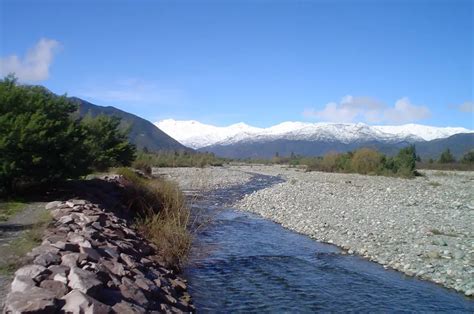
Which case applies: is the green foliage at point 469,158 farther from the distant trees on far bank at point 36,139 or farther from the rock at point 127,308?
the rock at point 127,308

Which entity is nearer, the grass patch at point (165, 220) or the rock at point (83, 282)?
the rock at point (83, 282)

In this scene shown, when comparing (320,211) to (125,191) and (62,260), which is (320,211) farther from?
(62,260)

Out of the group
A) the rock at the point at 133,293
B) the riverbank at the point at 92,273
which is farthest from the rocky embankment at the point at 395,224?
the rock at the point at 133,293

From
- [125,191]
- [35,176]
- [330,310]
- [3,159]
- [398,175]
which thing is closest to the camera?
[330,310]

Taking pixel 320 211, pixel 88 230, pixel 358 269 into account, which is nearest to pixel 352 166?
pixel 320 211

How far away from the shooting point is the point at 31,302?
6145mm

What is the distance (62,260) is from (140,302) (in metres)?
1.70

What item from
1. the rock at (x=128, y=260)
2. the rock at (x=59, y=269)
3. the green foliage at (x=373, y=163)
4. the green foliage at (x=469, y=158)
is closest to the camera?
the rock at (x=59, y=269)

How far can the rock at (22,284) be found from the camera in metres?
6.67

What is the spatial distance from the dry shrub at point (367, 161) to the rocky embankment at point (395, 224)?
28.3 meters

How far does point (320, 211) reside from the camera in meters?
24.8

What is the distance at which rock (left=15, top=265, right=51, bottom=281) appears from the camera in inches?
280

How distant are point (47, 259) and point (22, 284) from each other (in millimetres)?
1327

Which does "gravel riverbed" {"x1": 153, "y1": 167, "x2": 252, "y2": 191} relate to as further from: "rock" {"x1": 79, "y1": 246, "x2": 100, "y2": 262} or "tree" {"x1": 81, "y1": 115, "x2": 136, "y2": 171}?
"rock" {"x1": 79, "y1": 246, "x2": 100, "y2": 262}
